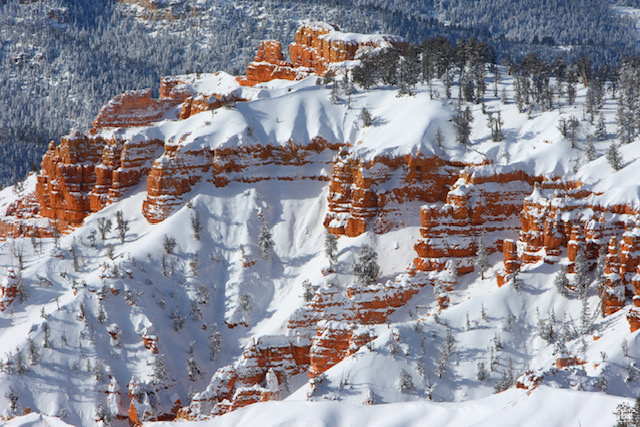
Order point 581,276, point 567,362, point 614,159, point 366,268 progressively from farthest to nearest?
point 366,268 → point 614,159 → point 581,276 → point 567,362

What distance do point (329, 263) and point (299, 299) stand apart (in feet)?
19.3

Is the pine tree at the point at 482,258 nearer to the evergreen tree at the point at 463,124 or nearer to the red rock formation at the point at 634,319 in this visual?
the evergreen tree at the point at 463,124

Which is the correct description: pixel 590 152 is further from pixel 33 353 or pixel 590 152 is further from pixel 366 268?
pixel 33 353

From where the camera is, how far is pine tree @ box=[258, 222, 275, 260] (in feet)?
420

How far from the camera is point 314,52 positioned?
17662 centimetres

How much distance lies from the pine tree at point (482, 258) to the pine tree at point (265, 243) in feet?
95.2

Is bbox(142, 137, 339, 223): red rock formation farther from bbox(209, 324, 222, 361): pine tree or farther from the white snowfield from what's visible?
bbox(209, 324, 222, 361): pine tree

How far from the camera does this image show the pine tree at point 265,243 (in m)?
128

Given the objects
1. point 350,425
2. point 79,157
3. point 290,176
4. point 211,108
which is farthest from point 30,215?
point 350,425

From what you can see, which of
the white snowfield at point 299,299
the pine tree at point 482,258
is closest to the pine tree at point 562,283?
the white snowfield at point 299,299

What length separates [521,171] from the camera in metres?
116

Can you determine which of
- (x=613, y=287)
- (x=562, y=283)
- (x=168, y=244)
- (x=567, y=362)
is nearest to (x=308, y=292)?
(x=168, y=244)

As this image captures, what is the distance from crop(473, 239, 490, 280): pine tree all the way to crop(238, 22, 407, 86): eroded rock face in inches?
2339

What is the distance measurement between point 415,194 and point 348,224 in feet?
30.9
